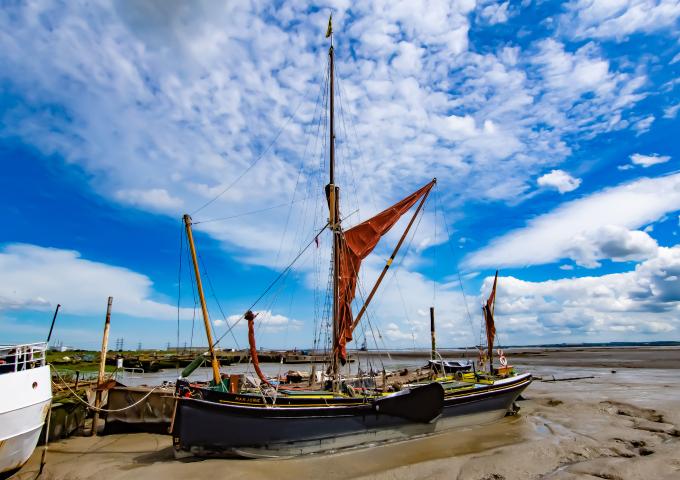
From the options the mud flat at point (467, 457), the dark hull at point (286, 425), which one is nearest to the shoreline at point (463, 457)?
the mud flat at point (467, 457)

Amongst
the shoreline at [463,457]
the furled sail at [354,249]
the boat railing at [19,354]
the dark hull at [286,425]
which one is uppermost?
the furled sail at [354,249]

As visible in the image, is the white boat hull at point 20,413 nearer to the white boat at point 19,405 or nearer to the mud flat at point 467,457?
the white boat at point 19,405

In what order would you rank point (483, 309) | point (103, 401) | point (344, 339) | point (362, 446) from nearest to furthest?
point (362, 446) → point (103, 401) → point (344, 339) → point (483, 309)

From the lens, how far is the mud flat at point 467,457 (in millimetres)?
13117

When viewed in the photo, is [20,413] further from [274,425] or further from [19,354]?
[274,425]

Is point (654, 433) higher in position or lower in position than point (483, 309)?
lower

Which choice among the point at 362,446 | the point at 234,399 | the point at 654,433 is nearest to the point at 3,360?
the point at 234,399

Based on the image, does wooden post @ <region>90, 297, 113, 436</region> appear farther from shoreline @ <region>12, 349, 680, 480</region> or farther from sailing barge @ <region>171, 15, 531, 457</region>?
sailing barge @ <region>171, 15, 531, 457</region>

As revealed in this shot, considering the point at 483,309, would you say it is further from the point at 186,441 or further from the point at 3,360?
the point at 3,360

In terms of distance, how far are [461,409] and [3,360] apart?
64.4ft

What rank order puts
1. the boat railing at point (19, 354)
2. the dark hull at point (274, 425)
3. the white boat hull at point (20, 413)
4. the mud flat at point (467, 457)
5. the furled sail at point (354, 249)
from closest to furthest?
the white boat hull at point (20, 413) < the boat railing at point (19, 354) < the mud flat at point (467, 457) < the dark hull at point (274, 425) < the furled sail at point (354, 249)

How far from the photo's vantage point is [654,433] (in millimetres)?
17547

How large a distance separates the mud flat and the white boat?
1.50 metres

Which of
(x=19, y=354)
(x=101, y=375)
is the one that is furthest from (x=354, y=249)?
(x=19, y=354)
